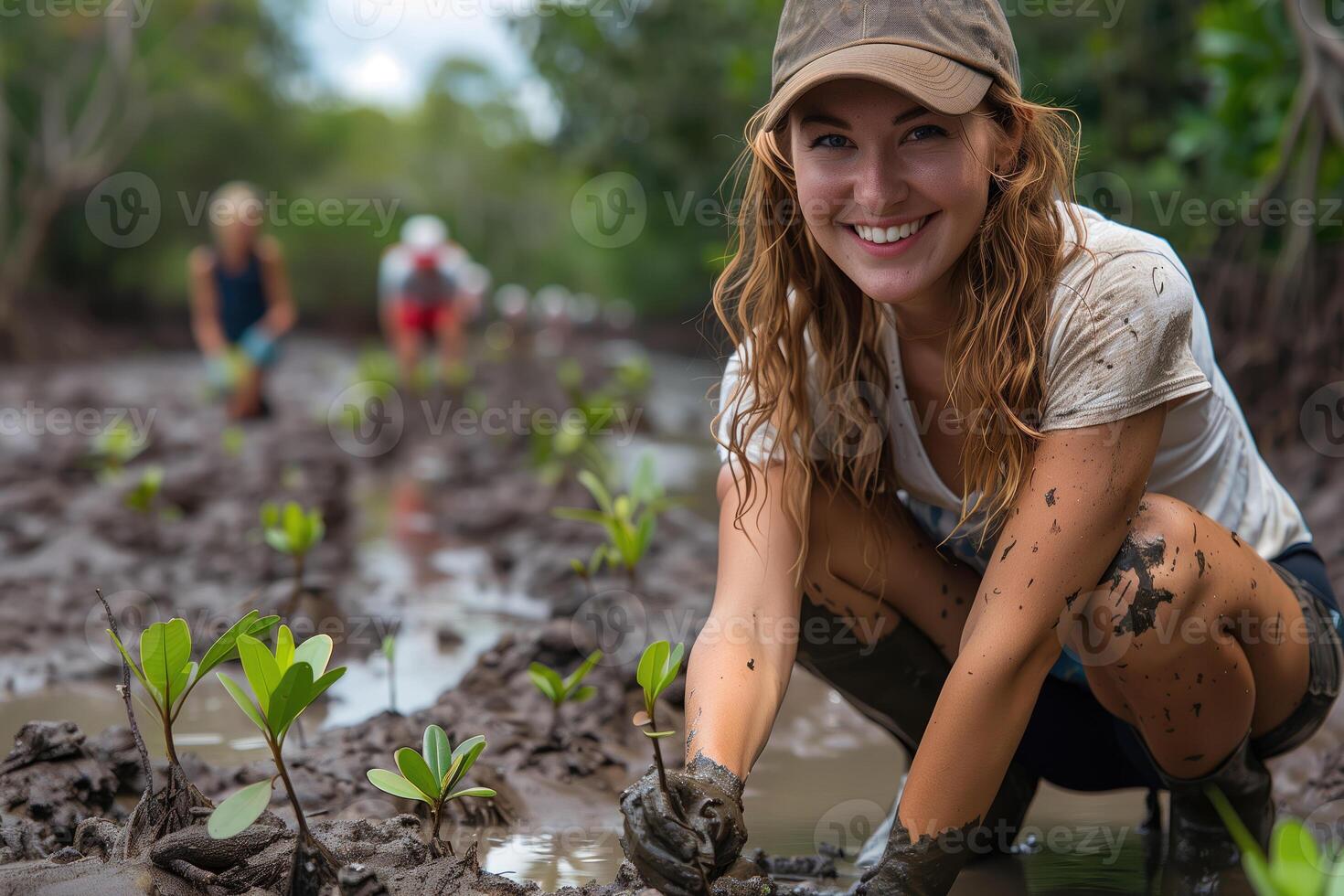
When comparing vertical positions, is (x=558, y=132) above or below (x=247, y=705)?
above

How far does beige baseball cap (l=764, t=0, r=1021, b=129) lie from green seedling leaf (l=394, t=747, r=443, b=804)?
3.02ft

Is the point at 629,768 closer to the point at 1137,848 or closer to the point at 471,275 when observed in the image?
the point at 1137,848

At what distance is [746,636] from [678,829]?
1.14 ft

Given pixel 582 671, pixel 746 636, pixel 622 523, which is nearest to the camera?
pixel 746 636

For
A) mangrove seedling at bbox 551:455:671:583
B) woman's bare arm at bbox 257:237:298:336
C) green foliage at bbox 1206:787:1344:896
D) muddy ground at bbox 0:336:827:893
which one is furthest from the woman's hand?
woman's bare arm at bbox 257:237:298:336

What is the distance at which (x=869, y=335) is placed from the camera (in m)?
1.85

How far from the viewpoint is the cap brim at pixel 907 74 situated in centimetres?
149

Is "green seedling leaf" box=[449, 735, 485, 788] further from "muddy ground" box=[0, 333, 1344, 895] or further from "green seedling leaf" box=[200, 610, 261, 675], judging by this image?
"green seedling leaf" box=[200, 610, 261, 675]

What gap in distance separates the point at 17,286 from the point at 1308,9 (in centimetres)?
1404

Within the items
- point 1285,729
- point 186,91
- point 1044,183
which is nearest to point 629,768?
point 1285,729

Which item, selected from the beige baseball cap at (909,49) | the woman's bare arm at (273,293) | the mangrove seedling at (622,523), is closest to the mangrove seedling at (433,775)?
the beige baseball cap at (909,49)

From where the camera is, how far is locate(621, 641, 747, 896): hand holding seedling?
1416 millimetres

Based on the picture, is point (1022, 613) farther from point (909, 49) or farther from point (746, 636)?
point (909, 49)

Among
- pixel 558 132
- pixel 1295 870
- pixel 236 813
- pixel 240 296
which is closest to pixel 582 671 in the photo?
pixel 236 813
